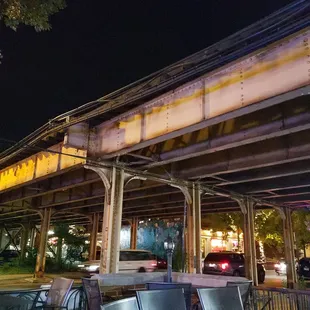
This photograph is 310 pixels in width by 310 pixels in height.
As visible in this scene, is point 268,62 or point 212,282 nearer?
point 268,62

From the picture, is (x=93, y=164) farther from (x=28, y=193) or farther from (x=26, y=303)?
(x=28, y=193)

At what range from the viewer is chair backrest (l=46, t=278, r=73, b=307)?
20.9ft

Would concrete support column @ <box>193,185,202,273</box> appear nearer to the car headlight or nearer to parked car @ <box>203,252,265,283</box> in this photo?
parked car @ <box>203,252,265,283</box>

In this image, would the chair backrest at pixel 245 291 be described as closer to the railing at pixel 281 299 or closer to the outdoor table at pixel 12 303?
the railing at pixel 281 299

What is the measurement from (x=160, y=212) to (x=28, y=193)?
10.4 meters

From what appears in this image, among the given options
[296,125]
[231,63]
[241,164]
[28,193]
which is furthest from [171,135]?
[28,193]

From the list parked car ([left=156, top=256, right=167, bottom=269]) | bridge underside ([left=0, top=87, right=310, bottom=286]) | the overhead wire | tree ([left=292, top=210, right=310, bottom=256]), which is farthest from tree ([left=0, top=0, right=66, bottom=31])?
tree ([left=292, top=210, right=310, bottom=256])

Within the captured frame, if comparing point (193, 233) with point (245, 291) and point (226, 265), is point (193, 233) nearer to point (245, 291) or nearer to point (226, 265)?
point (245, 291)

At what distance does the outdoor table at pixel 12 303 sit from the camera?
5695 mm

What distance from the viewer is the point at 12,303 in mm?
5809

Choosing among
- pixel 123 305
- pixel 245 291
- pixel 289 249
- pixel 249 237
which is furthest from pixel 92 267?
pixel 123 305

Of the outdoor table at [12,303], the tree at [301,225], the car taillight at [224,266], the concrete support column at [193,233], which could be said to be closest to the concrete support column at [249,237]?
the car taillight at [224,266]

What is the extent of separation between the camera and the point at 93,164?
1177 centimetres

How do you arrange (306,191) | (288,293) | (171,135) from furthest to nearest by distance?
(306,191)
(171,135)
(288,293)
